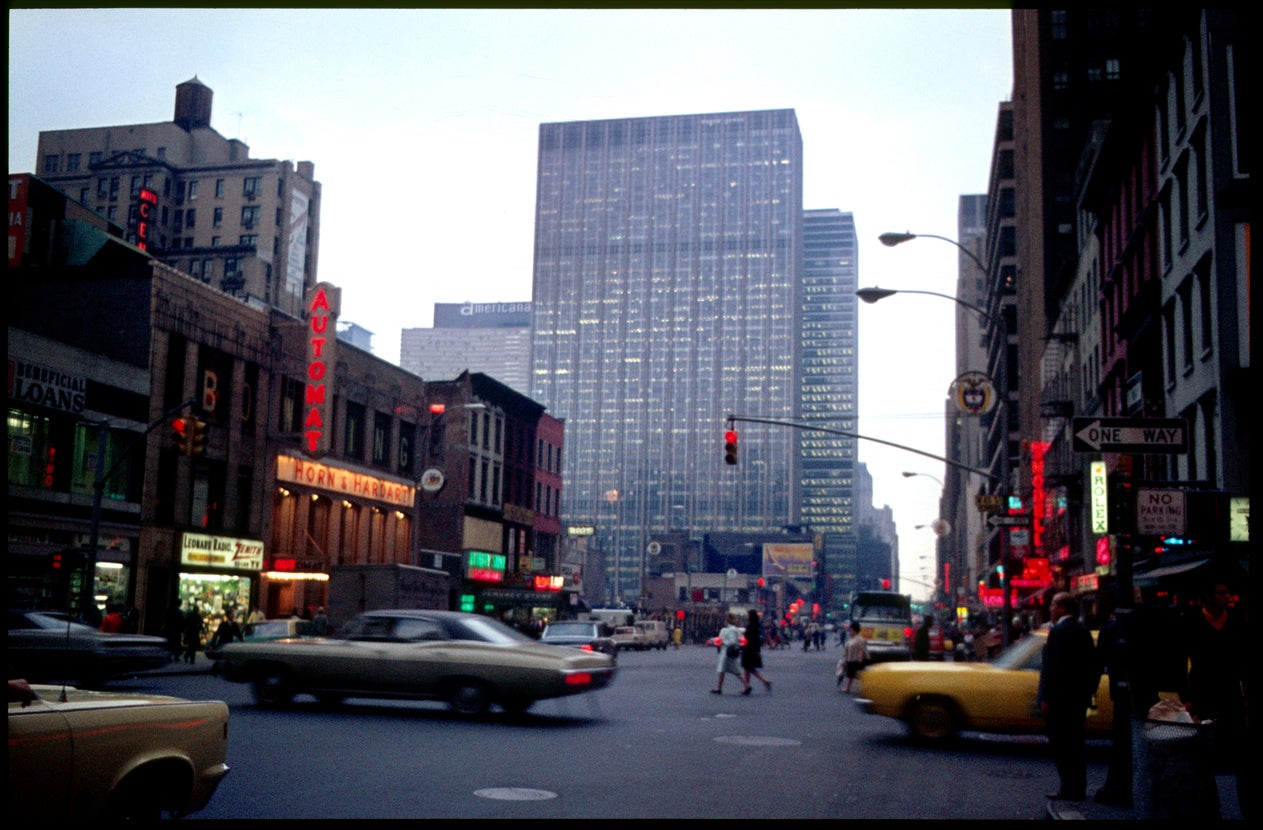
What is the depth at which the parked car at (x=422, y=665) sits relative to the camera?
54.5 feet

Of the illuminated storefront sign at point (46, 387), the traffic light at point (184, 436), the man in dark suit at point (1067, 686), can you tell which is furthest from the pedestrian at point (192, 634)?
the man in dark suit at point (1067, 686)

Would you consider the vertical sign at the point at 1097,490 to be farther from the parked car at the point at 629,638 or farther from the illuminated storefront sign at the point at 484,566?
the illuminated storefront sign at the point at 484,566

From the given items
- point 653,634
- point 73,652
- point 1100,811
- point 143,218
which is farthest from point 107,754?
point 143,218

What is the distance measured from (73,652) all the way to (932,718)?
13.5 metres

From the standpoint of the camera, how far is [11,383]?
30.8 meters

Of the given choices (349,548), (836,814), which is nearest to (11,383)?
(349,548)

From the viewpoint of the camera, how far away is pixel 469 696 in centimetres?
1677

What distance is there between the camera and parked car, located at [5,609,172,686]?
1928 centimetres

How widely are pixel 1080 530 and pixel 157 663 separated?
36.7 meters

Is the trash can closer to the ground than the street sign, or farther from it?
closer to the ground

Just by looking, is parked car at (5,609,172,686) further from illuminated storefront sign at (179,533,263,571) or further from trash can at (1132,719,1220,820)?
illuminated storefront sign at (179,533,263,571)

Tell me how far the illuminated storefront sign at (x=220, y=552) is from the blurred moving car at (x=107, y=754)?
33.4 meters

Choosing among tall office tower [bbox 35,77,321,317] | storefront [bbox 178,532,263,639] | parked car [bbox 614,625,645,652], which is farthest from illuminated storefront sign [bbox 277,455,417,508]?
tall office tower [bbox 35,77,321,317]

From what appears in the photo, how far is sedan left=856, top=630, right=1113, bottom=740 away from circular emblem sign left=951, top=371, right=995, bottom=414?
14.2 m
